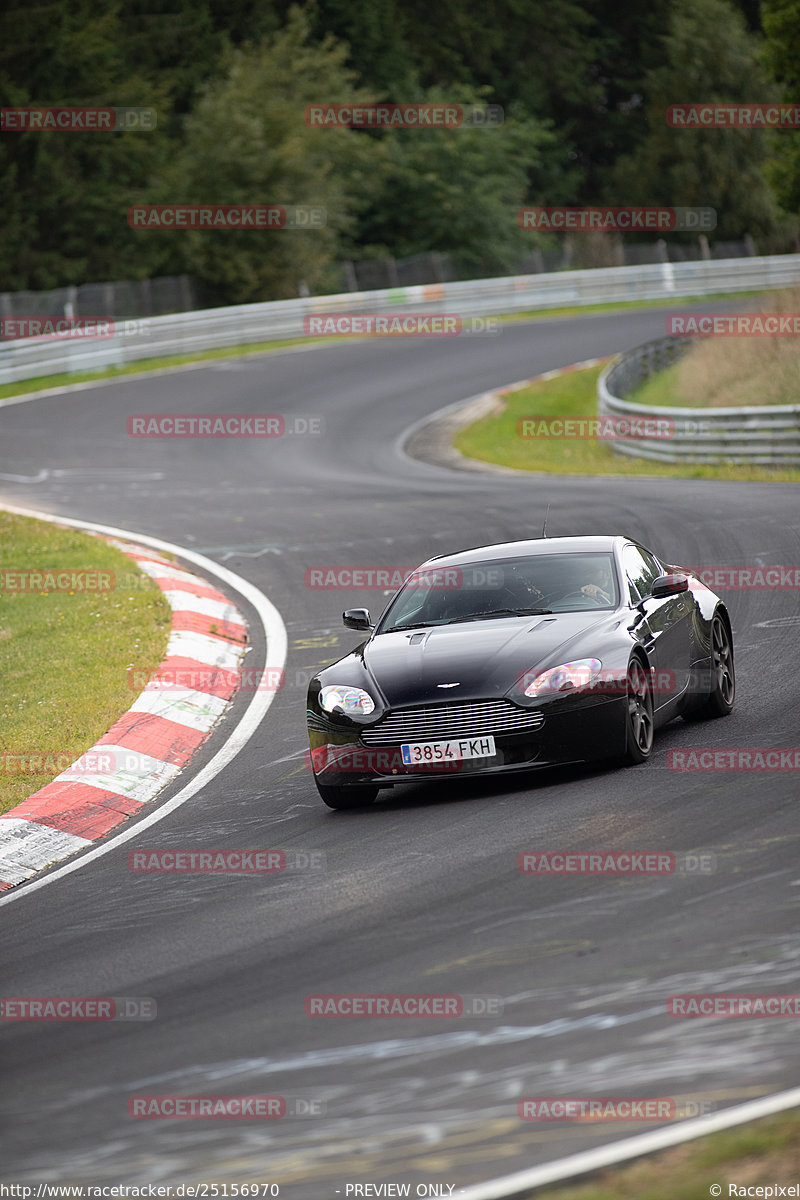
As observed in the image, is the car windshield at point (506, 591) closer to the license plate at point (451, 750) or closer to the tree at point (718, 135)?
the license plate at point (451, 750)

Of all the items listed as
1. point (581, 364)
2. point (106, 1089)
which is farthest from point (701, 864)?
point (581, 364)

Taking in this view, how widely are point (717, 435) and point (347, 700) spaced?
16437 millimetres

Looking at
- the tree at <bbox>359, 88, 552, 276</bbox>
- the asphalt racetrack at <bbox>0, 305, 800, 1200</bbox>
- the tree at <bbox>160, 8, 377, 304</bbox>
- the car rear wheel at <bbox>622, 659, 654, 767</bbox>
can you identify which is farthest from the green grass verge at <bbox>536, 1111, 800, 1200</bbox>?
the tree at <bbox>359, 88, 552, 276</bbox>

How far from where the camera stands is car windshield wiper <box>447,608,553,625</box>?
382 inches

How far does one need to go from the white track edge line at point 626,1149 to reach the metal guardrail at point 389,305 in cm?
3478

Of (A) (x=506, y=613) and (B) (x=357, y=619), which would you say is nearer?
(A) (x=506, y=613)

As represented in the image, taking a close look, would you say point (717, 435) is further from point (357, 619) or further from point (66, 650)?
point (357, 619)

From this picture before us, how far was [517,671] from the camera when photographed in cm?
883

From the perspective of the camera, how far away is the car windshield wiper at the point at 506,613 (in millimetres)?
9711

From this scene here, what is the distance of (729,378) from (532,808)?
73.2ft

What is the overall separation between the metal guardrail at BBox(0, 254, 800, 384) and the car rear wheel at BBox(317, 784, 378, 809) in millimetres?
30101

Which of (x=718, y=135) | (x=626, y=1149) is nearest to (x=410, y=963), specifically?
(x=626, y=1149)

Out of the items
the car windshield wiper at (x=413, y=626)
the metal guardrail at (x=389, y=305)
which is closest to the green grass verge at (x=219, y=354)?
the metal guardrail at (x=389, y=305)

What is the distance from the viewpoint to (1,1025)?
6012mm
